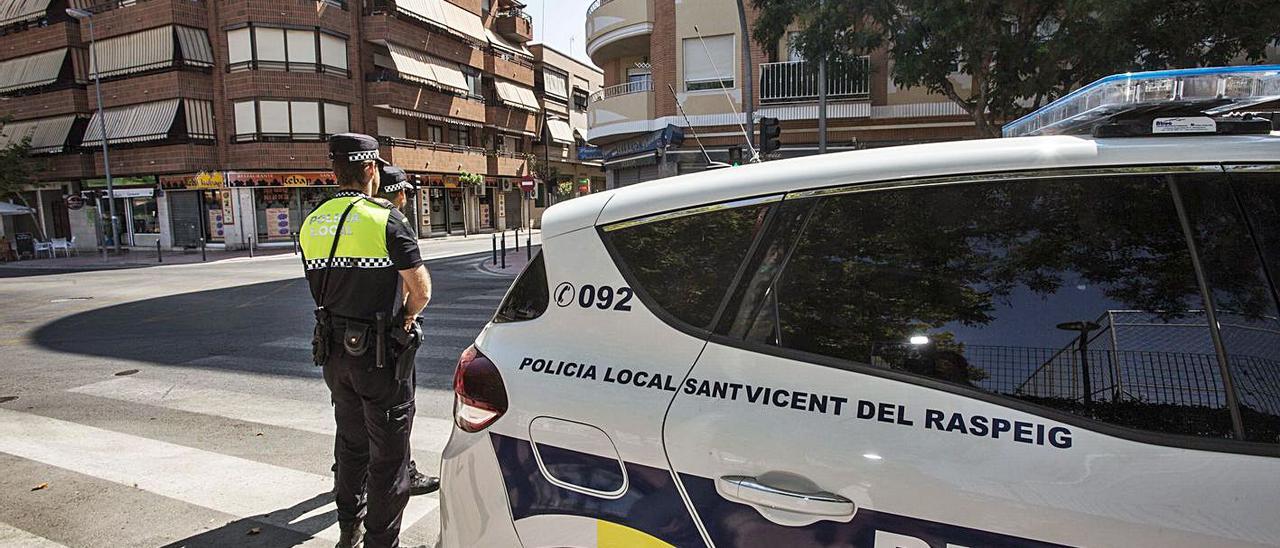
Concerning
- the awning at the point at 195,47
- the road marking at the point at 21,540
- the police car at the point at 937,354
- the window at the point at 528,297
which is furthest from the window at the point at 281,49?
the police car at the point at 937,354

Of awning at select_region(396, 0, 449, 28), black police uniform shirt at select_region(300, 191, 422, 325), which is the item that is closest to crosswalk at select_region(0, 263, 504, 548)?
black police uniform shirt at select_region(300, 191, 422, 325)

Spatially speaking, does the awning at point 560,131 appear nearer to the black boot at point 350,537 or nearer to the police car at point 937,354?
the black boot at point 350,537

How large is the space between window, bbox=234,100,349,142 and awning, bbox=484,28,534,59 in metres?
13.6

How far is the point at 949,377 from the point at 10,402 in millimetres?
7629

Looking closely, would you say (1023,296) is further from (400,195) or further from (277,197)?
(277,197)

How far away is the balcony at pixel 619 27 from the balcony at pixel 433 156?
42.7 ft

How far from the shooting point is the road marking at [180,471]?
3688 mm

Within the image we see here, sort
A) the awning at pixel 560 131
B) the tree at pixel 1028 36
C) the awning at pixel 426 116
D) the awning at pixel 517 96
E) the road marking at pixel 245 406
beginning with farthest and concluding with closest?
the awning at pixel 560 131 → the awning at pixel 517 96 → the awning at pixel 426 116 → the tree at pixel 1028 36 → the road marking at pixel 245 406

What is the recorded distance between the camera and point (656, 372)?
5.48 feet

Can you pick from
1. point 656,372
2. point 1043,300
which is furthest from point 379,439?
point 1043,300

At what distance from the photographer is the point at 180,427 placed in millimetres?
5086

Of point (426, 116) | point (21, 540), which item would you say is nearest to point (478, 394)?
point (21, 540)

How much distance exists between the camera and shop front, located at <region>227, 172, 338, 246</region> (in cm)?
3036

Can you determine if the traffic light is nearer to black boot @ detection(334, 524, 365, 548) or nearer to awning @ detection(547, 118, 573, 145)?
black boot @ detection(334, 524, 365, 548)
